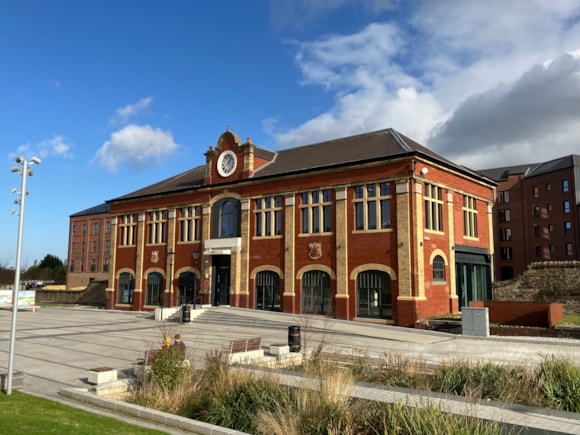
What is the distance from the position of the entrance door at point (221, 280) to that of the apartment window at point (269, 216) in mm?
3980

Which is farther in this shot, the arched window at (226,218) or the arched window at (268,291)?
the arched window at (226,218)

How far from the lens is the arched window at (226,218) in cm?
3384

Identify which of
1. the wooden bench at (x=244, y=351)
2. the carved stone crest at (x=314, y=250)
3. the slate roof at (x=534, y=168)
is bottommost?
the wooden bench at (x=244, y=351)

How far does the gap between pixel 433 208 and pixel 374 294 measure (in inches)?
232

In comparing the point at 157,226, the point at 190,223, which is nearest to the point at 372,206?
the point at 190,223

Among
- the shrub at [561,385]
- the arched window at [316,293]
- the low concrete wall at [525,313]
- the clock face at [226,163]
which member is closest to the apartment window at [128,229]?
the clock face at [226,163]

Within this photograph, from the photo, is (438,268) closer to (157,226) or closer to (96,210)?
(157,226)

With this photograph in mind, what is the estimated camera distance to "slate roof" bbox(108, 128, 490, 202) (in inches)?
1085

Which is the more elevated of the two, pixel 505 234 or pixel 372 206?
pixel 505 234

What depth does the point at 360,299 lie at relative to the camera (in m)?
27.0

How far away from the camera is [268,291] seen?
31375 millimetres

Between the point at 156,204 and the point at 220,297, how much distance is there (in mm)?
10103

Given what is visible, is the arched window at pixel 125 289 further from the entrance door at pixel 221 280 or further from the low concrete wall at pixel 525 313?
the low concrete wall at pixel 525 313

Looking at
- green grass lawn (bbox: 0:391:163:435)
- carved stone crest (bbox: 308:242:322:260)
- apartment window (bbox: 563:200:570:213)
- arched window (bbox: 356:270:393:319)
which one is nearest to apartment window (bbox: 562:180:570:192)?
apartment window (bbox: 563:200:570:213)
